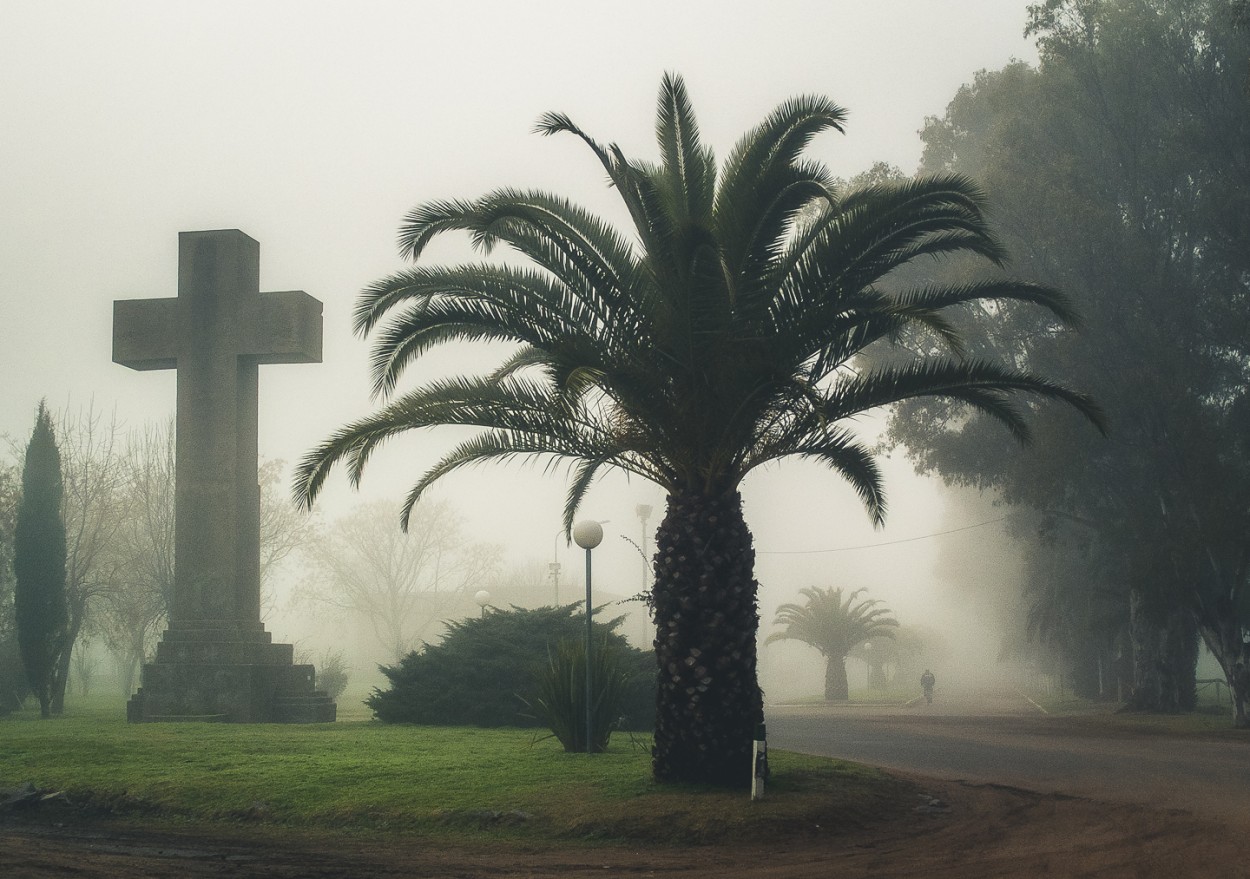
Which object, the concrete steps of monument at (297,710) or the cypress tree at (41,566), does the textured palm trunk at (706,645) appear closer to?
the concrete steps of monument at (297,710)

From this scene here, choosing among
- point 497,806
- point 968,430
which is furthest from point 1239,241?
point 497,806

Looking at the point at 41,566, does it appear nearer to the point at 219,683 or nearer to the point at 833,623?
the point at 219,683

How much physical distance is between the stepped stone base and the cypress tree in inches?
324

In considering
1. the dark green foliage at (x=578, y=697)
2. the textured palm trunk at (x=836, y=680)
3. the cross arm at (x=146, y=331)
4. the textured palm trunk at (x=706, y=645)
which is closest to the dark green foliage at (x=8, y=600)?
→ the cross arm at (x=146, y=331)

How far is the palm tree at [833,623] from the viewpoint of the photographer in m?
54.5

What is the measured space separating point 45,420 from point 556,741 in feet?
65.0

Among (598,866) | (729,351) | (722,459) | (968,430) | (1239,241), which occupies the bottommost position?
(598,866)

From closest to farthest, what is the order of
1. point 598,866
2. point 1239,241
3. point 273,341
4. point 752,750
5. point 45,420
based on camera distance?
point 598,866 → point 752,750 → point 273,341 → point 1239,241 → point 45,420

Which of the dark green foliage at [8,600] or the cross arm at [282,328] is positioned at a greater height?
the cross arm at [282,328]

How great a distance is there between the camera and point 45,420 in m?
30.6

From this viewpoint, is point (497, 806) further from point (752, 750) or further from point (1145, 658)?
point (1145, 658)

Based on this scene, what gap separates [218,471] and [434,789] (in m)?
12.3

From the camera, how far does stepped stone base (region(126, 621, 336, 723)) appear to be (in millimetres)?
21484

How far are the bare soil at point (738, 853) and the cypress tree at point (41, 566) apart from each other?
1912cm
